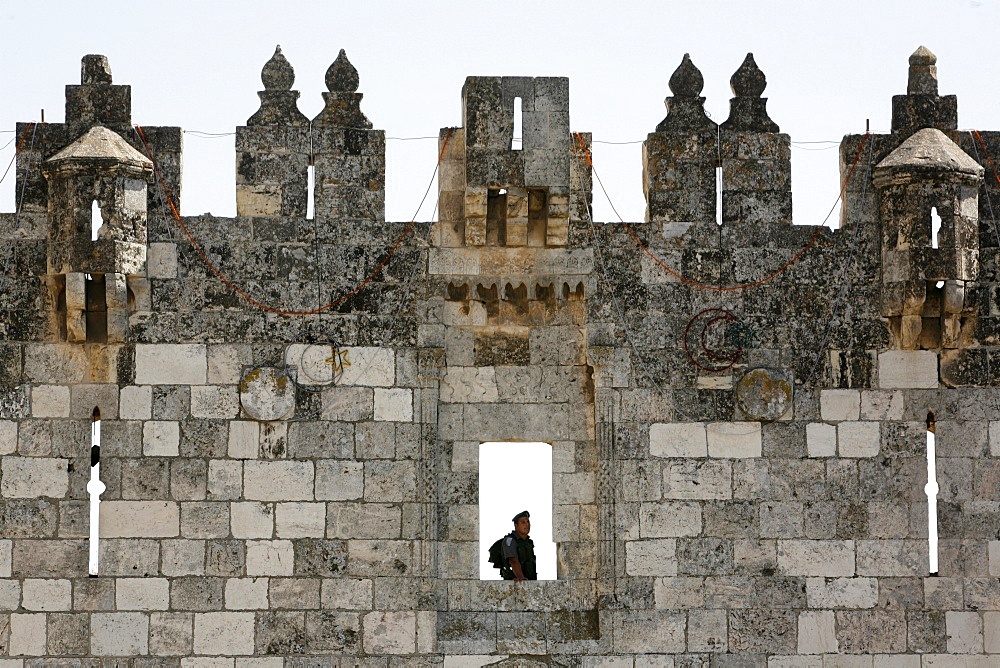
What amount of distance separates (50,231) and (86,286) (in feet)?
1.81

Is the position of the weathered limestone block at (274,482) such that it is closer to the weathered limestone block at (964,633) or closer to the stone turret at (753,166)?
the stone turret at (753,166)

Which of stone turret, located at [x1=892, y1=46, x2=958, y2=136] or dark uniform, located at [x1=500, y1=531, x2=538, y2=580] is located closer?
dark uniform, located at [x1=500, y1=531, x2=538, y2=580]

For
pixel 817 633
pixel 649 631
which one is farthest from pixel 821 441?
pixel 649 631

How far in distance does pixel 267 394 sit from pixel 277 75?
2739 mm

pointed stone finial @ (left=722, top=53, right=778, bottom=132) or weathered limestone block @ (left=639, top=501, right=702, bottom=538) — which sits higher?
pointed stone finial @ (left=722, top=53, right=778, bottom=132)

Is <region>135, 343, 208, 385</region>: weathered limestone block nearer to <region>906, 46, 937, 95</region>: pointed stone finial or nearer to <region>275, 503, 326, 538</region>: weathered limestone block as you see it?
<region>275, 503, 326, 538</region>: weathered limestone block

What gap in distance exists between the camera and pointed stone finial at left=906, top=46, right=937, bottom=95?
1638 cm

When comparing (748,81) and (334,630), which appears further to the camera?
(748,81)

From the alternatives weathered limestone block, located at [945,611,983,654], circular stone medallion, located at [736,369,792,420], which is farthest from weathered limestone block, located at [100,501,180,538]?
weathered limestone block, located at [945,611,983,654]

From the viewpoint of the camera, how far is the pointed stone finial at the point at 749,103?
16.1 metres

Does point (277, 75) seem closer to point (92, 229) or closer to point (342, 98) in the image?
point (342, 98)

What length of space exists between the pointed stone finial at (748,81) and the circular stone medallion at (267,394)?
4.61 m

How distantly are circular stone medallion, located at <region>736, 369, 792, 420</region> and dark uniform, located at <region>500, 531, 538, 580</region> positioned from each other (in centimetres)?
220

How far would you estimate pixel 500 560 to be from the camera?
1602 centimetres
